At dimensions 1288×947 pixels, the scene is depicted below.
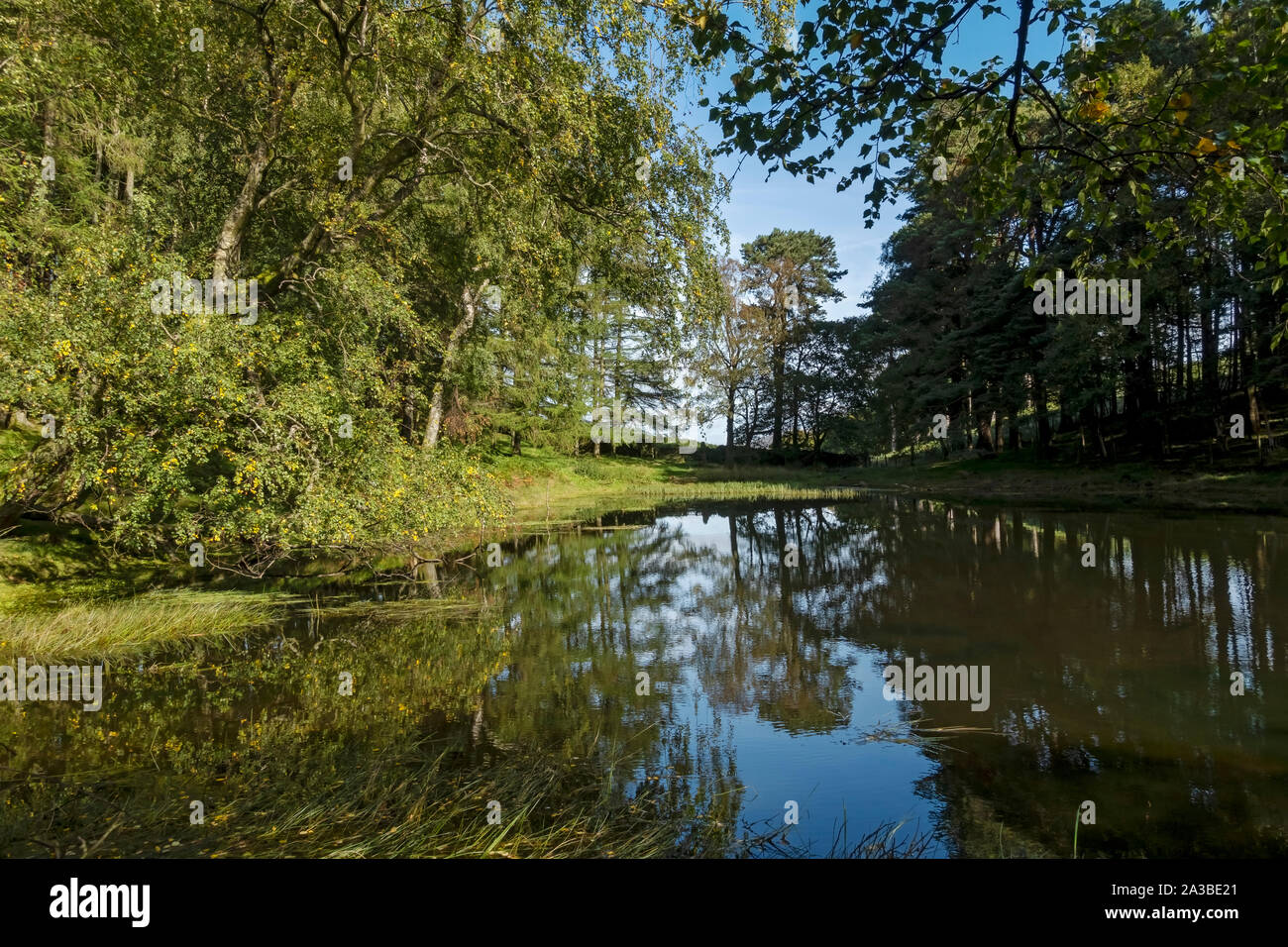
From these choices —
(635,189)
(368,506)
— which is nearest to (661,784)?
(368,506)

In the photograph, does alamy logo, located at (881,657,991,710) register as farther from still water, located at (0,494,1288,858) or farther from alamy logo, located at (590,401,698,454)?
alamy logo, located at (590,401,698,454)

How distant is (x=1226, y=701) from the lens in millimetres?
→ 6176

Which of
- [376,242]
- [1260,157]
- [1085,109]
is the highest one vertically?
[376,242]

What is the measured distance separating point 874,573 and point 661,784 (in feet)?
31.0

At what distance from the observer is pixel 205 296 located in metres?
10.3

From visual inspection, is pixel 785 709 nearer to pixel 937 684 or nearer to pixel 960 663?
pixel 937 684

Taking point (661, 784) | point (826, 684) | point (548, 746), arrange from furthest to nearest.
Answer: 1. point (826, 684)
2. point (548, 746)
3. point (661, 784)
